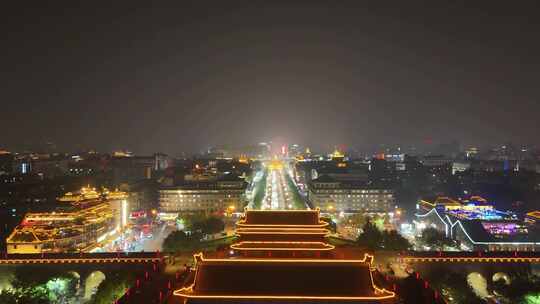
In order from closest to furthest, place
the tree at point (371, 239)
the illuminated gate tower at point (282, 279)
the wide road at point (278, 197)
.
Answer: the illuminated gate tower at point (282, 279) < the tree at point (371, 239) < the wide road at point (278, 197)

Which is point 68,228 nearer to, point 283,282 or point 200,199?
point 200,199

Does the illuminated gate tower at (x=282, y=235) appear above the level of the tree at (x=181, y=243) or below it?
above

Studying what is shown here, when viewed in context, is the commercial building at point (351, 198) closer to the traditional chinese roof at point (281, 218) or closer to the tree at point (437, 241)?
the tree at point (437, 241)

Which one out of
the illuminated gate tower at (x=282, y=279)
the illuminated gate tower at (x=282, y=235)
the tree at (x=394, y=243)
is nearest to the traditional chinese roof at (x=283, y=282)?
the illuminated gate tower at (x=282, y=279)

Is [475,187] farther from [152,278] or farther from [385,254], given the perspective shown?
[152,278]

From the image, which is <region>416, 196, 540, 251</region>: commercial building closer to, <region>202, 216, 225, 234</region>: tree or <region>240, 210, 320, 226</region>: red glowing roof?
<region>240, 210, 320, 226</region>: red glowing roof

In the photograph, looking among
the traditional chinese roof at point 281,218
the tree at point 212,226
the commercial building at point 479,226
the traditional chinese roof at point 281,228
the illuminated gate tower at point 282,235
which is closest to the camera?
the illuminated gate tower at point 282,235

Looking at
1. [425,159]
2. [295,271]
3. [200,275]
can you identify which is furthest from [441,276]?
[425,159]

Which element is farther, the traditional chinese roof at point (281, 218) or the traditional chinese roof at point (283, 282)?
the traditional chinese roof at point (281, 218)
